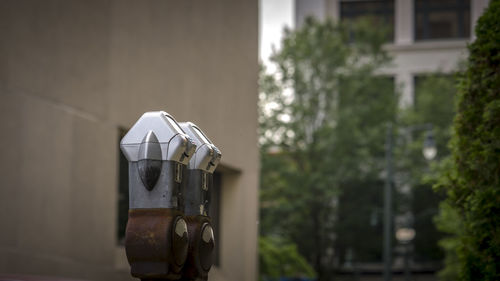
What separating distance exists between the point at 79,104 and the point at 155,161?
222 inches

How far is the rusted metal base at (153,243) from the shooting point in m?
4.50

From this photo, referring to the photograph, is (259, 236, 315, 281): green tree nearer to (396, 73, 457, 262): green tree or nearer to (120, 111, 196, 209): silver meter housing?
(396, 73, 457, 262): green tree

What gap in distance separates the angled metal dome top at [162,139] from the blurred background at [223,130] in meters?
4.25

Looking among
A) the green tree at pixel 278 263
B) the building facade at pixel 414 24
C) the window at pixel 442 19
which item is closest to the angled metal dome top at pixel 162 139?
the green tree at pixel 278 263

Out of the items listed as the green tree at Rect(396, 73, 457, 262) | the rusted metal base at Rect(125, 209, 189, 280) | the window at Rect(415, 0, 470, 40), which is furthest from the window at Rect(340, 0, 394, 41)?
the rusted metal base at Rect(125, 209, 189, 280)

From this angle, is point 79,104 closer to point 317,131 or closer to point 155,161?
point 155,161

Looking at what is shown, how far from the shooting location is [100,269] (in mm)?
10477

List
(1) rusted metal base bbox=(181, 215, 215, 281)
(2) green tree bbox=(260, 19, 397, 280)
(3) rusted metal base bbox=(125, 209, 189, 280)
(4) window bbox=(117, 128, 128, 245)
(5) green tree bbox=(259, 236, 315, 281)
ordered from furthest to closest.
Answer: (2) green tree bbox=(260, 19, 397, 280), (5) green tree bbox=(259, 236, 315, 281), (4) window bbox=(117, 128, 128, 245), (1) rusted metal base bbox=(181, 215, 215, 281), (3) rusted metal base bbox=(125, 209, 189, 280)

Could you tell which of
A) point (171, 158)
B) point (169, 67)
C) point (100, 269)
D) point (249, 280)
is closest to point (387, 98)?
point (249, 280)

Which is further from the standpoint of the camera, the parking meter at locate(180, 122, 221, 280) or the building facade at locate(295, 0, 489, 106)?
the building facade at locate(295, 0, 489, 106)

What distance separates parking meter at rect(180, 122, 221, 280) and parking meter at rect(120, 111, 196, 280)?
303 millimetres

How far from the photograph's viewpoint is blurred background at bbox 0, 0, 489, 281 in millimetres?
9000

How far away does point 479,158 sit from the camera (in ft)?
24.9

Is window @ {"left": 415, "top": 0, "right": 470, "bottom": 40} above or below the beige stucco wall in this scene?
above
